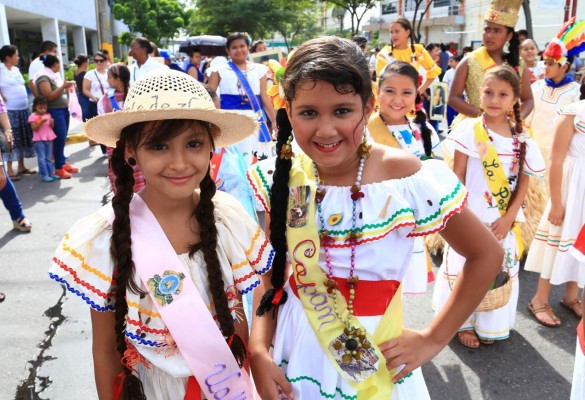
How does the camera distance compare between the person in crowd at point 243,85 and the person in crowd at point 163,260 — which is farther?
the person in crowd at point 243,85

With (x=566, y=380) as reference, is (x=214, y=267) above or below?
above

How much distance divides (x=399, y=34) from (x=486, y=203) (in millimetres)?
3236

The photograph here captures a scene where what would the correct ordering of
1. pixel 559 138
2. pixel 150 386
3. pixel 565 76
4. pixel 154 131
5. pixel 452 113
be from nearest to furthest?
pixel 154 131, pixel 150 386, pixel 559 138, pixel 565 76, pixel 452 113

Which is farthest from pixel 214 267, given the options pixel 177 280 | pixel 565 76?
pixel 565 76

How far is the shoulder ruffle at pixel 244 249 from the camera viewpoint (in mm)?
1565

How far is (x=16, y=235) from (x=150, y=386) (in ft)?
13.7

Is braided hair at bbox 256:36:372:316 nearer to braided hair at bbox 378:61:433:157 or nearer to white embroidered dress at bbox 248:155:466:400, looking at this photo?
white embroidered dress at bbox 248:155:466:400

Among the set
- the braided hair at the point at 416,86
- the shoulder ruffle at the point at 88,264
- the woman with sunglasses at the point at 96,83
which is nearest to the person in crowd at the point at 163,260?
the shoulder ruffle at the point at 88,264

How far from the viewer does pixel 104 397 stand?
1.52 meters

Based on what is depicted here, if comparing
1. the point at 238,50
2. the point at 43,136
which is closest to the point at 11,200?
the point at 43,136

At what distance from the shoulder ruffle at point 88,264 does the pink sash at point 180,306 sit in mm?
72

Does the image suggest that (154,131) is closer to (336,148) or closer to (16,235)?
(336,148)

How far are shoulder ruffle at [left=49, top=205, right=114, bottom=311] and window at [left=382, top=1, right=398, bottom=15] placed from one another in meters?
48.5

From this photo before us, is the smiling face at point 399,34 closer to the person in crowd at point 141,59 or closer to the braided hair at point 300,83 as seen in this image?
the person in crowd at point 141,59
